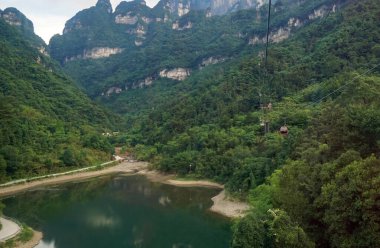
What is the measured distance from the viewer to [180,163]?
211 feet

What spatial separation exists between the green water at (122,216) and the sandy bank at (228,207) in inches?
36.9

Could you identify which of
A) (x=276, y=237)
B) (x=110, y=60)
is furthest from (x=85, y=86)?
(x=276, y=237)

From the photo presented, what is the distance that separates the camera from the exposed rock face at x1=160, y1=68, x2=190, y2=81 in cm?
14962

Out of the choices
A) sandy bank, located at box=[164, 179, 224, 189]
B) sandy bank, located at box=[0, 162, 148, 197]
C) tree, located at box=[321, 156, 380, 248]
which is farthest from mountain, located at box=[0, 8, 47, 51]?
tree, located at box=[321, 156, 380, 248]

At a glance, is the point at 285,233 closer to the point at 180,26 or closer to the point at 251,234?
the point at 251,234

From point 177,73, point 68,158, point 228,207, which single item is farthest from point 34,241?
point 177,73

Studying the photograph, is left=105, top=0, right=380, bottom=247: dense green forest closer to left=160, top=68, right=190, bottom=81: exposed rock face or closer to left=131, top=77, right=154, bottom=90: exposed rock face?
left=160, top=68, right=190, bottom=81: exposed rock face

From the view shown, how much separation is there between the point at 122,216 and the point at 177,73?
365 feet

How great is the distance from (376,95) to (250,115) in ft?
110

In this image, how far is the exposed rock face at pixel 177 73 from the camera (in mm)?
149625

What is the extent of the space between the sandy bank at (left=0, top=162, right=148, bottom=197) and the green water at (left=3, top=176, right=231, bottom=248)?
8.47 feet

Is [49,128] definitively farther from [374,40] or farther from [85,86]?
[85,86]

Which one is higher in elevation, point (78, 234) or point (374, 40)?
point (374, 40)

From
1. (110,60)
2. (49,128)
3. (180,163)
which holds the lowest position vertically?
(180,163)
